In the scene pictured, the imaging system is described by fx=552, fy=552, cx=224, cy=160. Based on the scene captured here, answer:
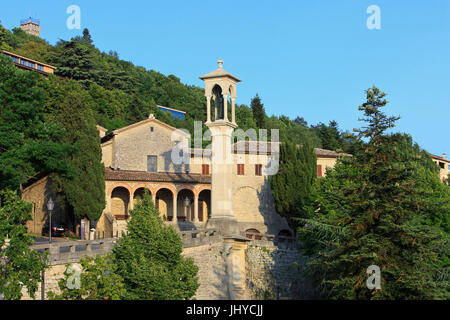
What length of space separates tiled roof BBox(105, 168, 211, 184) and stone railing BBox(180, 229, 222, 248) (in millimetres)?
16935

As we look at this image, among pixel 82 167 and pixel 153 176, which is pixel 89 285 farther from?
pixel 153 176

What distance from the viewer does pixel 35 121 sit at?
3119 centimetres

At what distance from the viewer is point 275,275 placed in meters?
30.2

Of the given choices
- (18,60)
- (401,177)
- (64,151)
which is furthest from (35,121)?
(18,60)

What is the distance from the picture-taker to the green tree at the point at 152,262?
19141 millimetres

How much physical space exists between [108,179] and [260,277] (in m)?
17.0

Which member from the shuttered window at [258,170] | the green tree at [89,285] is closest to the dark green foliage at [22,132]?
the green tree at [89,285]

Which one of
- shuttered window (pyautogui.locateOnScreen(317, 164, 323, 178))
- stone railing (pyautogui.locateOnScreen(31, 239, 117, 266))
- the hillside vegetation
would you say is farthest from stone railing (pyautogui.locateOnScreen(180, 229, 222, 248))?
the hillside vegetation

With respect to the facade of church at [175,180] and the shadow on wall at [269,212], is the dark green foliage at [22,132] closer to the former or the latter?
the facade of church at [175,180]

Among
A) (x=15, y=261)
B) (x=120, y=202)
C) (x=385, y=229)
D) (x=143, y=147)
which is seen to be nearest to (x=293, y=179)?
(x=143, y=147)

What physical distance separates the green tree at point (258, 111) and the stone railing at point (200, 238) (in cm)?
4697

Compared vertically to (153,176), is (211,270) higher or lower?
lower

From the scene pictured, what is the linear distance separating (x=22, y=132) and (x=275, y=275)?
630 inches

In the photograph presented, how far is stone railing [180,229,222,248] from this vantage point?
25.2 metres
